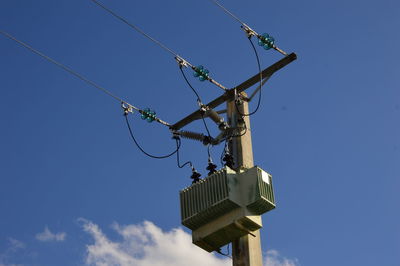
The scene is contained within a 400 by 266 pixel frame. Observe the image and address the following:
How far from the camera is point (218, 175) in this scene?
11.8 m

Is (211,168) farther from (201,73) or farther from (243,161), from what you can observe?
(201,73)

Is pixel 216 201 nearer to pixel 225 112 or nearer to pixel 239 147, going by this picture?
pixel 239 147

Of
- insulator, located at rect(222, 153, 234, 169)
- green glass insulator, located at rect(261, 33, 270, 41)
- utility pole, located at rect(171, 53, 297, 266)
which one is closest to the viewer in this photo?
utility pole, located at rect(171, 53, 297, 266)

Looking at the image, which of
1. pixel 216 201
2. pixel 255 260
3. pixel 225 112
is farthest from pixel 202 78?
pixel 255 260

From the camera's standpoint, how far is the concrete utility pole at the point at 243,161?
37.0 ft


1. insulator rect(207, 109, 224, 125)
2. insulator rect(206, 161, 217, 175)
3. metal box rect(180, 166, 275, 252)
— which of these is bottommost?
metal box rect(180, 166, 275, 252)

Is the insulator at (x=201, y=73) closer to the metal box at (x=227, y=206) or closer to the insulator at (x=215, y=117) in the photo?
the insulator at (x=215, y=117)

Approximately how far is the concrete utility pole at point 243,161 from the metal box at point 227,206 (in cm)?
17

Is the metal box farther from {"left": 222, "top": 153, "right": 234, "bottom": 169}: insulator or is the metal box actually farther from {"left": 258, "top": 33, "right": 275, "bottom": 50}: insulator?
{"left": 258, "top": 33, "right": 275, "bottom": 50}: insulator

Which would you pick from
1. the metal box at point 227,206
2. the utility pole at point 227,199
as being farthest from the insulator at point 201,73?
the metal box at point 227,206

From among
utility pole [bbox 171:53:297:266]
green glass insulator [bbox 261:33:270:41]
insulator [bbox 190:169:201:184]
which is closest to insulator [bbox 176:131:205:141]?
utility pole [bbox 171:53:297:266]

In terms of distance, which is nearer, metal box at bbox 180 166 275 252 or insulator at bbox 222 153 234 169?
metal box at bbox 180 166 275 252

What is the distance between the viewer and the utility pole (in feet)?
37.6

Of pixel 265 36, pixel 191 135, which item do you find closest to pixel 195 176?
pixel 191 135
